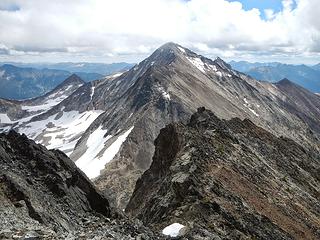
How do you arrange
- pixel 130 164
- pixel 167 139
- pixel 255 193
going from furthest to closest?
pixel 130 164
pixel 167 139
pixel 255 193

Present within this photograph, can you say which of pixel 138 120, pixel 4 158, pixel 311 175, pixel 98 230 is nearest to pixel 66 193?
pixel 4 158

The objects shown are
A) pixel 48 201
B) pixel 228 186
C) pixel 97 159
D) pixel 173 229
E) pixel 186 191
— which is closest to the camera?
pixel 48 201

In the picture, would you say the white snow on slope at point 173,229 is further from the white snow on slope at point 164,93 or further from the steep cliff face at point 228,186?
the white snow on slope at point 164,93

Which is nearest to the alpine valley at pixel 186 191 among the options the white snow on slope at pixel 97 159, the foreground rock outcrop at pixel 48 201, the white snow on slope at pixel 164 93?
the foreground rock outcrop at pixel 48 201

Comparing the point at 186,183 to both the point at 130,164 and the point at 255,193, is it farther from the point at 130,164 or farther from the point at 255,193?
the point at 130,164

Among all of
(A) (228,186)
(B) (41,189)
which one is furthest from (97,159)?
(B) (41,189)

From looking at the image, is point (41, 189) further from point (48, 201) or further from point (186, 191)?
point (186, 191)
